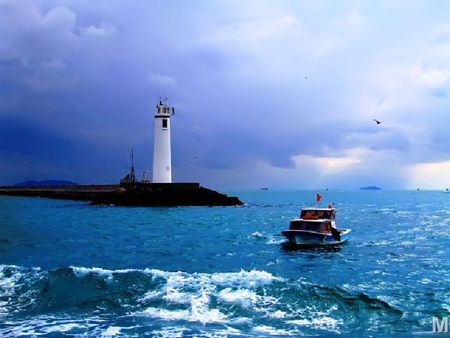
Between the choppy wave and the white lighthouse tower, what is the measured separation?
53841 mm

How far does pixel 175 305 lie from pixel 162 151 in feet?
194

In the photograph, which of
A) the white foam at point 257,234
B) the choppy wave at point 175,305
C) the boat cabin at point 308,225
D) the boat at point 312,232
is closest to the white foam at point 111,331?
the choppy wave at point 175,305

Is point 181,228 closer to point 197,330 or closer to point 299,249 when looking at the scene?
point 299,249

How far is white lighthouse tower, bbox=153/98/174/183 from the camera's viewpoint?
7444cm

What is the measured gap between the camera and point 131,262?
25.8m

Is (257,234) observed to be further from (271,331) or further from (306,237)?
(271,331)

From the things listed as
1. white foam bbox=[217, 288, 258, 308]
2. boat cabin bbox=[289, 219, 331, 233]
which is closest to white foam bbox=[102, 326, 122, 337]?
white foam bbox=[217, 288, 258, 308]

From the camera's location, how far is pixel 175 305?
1605 centimetres

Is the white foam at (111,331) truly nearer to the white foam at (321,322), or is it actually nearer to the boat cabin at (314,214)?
the white foam at (321,322)

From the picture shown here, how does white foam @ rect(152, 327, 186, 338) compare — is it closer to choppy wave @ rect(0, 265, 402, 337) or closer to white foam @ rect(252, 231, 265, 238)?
choppy wave @ rect(0, 265, 402, 337)

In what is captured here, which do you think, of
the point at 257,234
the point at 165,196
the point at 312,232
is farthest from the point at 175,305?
the point at 165,196

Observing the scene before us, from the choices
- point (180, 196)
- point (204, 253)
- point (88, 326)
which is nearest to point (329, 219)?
point (204, 253)

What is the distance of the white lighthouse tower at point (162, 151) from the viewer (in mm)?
74438

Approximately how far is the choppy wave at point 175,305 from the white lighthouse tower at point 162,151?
2120 inches
